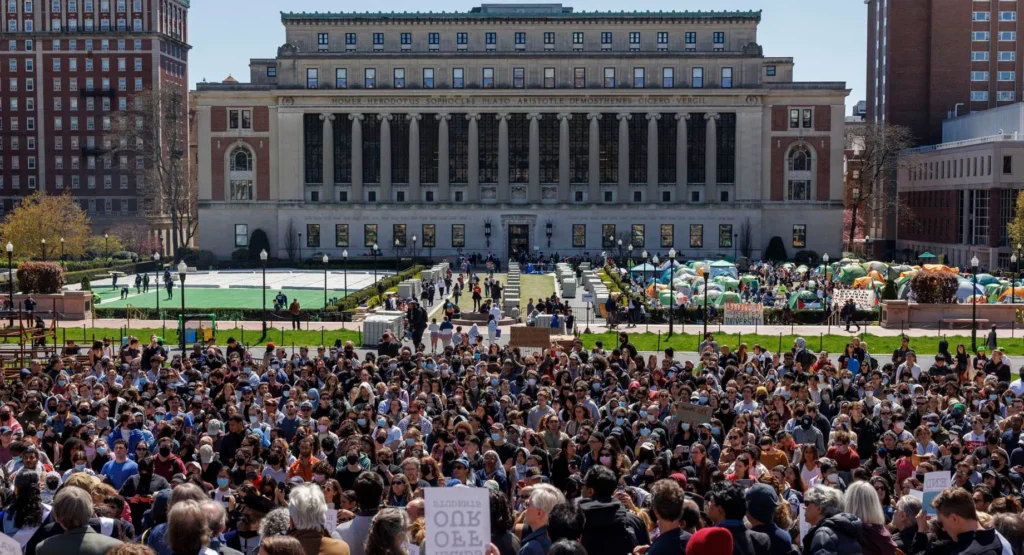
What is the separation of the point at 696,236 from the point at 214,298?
177 ft

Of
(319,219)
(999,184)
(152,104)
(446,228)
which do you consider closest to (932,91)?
(999,184)

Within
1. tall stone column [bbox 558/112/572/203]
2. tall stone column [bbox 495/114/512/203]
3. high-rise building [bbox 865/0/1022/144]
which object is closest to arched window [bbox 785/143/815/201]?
tall stone column [bbox 558/112/572/203]

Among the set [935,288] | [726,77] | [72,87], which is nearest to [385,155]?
[726,77]

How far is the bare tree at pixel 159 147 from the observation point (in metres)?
123

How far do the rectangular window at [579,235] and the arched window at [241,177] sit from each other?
3103 cm

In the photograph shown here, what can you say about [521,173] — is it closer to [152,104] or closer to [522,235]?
[522,235]

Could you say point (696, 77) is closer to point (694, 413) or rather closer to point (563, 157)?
point (563, 157)

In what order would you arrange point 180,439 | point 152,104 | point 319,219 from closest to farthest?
point 180,439 < point 319,219 < point 152,104

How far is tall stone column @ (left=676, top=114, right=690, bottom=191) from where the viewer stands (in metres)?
116

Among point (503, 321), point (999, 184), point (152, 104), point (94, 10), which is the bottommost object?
point (503, 321)

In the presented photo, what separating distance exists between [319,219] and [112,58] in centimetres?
4730

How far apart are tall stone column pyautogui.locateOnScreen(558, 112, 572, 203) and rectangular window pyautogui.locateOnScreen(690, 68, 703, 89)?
39.4ft

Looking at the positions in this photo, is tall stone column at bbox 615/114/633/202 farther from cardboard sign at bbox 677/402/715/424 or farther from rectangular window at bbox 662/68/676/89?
cardboard sign at bbox 677/402/715/424

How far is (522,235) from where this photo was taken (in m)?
118
